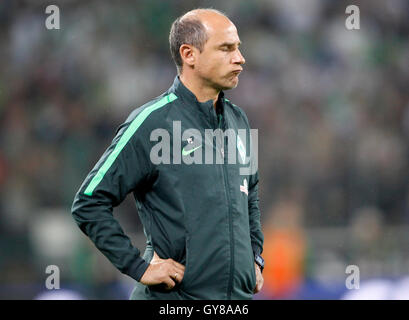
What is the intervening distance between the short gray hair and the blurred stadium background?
2884mm

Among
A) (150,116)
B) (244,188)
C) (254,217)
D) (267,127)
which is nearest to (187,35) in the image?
(150,116)

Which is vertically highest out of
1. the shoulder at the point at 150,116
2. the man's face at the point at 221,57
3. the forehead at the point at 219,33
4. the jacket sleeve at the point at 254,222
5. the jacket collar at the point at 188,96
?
the forehead at the point at 219,33

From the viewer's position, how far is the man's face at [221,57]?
296 cm

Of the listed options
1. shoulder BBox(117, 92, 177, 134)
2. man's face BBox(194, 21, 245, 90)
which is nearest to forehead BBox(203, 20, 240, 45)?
man's face BBox(194, 21, 245, 90)

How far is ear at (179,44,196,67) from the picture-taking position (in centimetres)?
301

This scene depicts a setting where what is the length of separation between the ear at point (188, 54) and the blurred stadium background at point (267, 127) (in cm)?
291

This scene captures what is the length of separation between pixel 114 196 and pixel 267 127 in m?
3.98

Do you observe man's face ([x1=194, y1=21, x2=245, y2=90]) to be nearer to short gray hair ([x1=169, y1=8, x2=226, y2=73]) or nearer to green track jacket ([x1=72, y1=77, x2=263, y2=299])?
short gray hair ([x1=169, y1=8, x2=226, y2=73])

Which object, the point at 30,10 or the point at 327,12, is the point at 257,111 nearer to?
the point at 327,12

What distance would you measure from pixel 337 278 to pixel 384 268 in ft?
1.64

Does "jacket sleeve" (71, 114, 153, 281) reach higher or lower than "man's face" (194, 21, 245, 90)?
lower

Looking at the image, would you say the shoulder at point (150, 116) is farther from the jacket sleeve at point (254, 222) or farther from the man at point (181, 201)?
the jacket sleeve at point (254, 222)

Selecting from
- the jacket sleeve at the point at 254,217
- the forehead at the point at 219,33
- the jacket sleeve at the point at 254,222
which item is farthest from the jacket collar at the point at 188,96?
the jacket sleeve at the point at 254,222

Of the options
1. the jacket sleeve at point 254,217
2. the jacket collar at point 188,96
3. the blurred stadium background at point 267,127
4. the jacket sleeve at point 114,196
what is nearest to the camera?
the jacket sleeve at point 114,196
